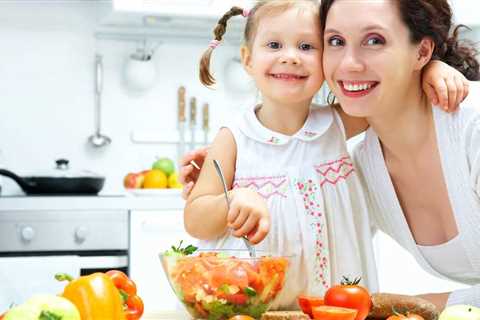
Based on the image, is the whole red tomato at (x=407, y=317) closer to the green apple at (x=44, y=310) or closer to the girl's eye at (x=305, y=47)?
the green apple at (x=44, y=310)

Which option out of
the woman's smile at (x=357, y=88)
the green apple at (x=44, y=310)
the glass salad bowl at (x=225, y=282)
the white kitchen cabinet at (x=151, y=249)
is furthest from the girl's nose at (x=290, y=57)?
the white kitchen cabinet at (x=151, y=249)

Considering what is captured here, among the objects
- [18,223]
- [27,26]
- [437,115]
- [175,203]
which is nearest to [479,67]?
[437,115]

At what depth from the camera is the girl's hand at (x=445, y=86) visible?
151 cm

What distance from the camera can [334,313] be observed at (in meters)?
1.09

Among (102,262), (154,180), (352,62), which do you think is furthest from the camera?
(154,180)

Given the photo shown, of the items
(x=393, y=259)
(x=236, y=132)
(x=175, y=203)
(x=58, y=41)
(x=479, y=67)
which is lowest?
(x=393, y=259)

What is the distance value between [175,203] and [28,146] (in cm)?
84

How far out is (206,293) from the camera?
3.81ft

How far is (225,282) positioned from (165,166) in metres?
2.16

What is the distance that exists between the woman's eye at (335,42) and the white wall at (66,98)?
6.73 ft

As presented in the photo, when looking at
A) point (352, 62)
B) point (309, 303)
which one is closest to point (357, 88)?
point (352, 62)

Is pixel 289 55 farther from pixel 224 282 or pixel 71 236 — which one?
pixel 71 236

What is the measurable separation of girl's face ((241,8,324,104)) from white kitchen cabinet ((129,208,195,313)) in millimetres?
1452

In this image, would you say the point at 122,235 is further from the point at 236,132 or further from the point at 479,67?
the point at 479,67
